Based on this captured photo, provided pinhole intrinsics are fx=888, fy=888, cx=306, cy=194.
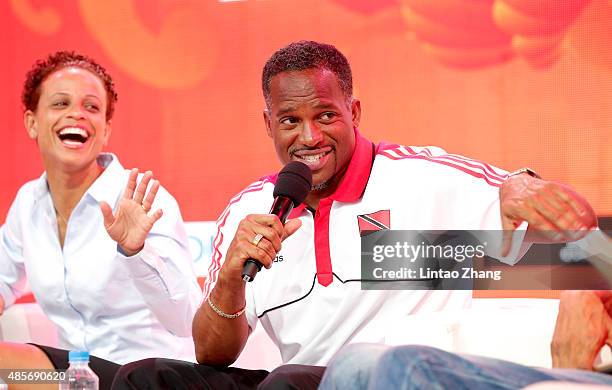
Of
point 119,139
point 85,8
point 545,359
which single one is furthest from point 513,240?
point 85,8

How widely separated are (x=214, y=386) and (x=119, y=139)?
1804 mm

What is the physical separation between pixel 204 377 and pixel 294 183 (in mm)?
595

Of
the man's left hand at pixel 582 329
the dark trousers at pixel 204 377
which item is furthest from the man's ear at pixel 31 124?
the man's left hand at pixel 582 329

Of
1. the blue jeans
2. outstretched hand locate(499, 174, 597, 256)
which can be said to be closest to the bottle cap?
outstretched hand locate(499, 174, 597, 256)

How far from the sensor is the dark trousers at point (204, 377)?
2.17 meters

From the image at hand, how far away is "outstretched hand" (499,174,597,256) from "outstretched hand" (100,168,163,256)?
1289 mm

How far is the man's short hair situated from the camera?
2809 mm

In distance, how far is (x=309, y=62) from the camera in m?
2.80

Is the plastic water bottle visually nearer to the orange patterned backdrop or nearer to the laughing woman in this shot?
the laughing woman

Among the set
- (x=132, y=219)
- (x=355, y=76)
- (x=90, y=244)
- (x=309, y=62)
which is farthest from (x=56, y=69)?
(x=309, y=62)

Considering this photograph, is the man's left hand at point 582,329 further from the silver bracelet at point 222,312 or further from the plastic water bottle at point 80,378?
the plastic water bottle at point 80,378

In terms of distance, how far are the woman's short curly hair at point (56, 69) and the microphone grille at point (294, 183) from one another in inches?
62.7

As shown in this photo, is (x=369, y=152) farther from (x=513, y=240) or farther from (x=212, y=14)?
(x=212, y=14)

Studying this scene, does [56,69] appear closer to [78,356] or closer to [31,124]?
[31,124]
